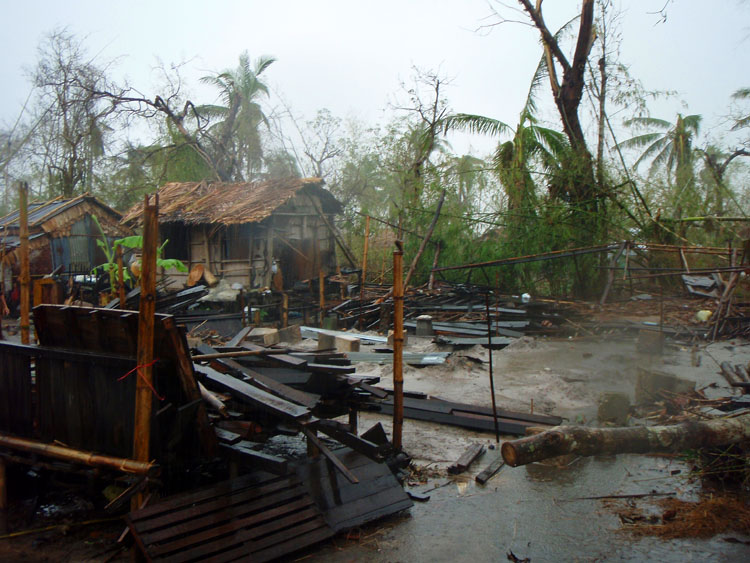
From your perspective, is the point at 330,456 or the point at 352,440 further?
the point at 352,440

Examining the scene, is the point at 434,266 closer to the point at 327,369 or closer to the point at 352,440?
the point at 327,369

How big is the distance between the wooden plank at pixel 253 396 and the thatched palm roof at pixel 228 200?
12561 millimetres

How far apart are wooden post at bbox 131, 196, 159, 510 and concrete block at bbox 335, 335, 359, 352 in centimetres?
690

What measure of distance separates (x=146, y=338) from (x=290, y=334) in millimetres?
8384

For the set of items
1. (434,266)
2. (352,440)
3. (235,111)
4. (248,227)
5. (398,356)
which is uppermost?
(235,111)

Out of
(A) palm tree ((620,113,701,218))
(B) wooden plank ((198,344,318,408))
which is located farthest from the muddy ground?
(A) palm tree ((620,113,701,218))

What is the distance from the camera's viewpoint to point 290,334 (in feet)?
39.5

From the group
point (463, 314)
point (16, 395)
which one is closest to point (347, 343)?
point (463, 314)

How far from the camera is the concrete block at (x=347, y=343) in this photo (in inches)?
416

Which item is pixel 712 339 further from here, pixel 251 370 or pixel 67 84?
pixel 67 84

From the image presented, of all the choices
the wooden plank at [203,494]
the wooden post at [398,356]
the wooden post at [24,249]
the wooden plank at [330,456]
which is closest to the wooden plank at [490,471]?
the wooden post at [398,356]

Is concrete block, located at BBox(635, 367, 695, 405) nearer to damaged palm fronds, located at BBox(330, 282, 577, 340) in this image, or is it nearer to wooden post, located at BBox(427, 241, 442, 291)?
damaged palm fronds, located at BBox(330, 282, 577, 340)

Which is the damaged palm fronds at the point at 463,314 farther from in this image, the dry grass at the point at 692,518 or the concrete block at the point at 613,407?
the dry grass at the point at 692,518

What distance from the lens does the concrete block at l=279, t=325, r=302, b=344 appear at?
11883 millimetres
